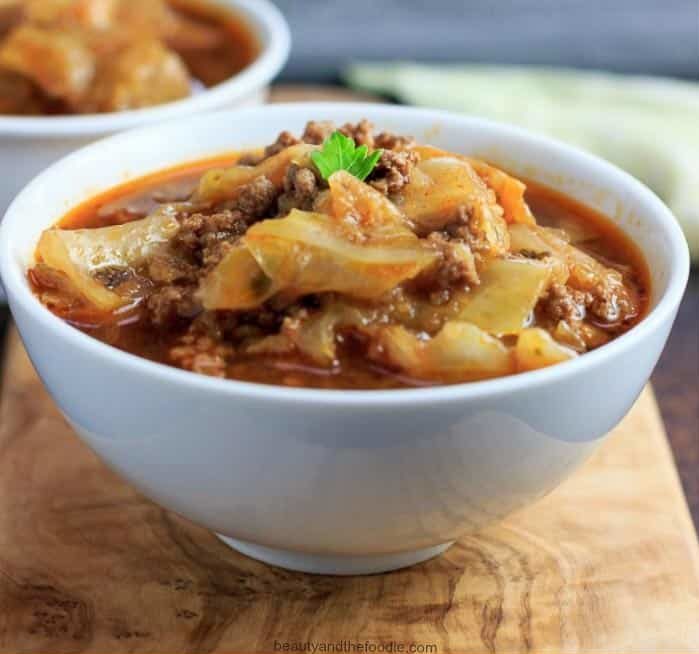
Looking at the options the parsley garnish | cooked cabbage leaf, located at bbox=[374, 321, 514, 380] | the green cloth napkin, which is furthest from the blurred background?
cooked cabbage leaf, located at bbox=[374, 321, 514, 380]

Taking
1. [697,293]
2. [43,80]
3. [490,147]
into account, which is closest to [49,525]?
[490,147]

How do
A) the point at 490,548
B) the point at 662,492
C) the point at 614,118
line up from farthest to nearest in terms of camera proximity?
the point at 614,118
the point at 662,492
the point at 490,548

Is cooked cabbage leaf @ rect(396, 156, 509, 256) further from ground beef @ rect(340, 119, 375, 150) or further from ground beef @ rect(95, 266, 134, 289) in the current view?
ground beef @ rect(95, 266, 134, 289)

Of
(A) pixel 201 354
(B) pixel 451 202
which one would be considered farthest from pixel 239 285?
(B) pixel 451 202

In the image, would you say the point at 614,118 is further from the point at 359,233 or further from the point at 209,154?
the point at 359,233

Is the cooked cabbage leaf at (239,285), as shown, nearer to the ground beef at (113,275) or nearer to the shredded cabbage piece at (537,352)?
the ground beef at (113,275)

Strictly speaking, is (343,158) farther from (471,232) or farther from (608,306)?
(608,306)

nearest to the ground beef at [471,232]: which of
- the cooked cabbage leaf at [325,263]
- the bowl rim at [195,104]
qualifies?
the cooked cabbage leaf at [325,263]
